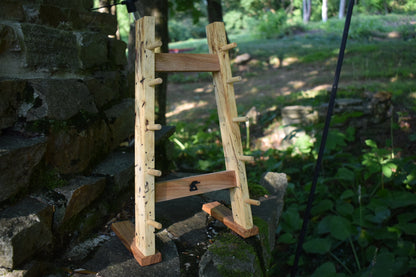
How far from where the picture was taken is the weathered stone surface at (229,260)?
164 centimetres

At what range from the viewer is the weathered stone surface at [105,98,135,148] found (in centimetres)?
236

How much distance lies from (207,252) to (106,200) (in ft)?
2.39

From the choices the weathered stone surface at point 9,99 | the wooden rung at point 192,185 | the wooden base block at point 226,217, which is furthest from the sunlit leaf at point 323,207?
the weathered stone surface at point 9,99

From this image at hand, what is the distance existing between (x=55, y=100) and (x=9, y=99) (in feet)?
0.73

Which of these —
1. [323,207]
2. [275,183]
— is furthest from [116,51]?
[323,207]

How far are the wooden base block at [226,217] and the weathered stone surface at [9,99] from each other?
3.93 feet

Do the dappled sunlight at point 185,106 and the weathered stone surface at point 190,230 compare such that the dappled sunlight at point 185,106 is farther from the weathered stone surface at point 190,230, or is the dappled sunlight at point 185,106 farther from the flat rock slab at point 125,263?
the flat rock slab at point 125,263

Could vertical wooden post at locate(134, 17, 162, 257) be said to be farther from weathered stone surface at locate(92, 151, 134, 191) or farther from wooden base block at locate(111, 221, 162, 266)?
weathered stone surface at locate(92, 151, 134, 191)

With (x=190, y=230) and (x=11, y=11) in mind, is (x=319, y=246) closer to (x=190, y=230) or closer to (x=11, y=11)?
(x=190, y=230)

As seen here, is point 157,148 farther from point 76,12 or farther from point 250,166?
point 250,166

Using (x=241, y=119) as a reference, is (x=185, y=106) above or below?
below

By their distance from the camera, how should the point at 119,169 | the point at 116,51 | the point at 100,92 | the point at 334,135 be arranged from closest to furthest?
the point at 119,169 → the point at 100,92 → the point at 116,51 → the point at 334,135

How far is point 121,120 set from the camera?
245 cm

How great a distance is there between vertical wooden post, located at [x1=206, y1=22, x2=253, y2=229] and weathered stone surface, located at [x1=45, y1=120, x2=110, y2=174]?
816mm
